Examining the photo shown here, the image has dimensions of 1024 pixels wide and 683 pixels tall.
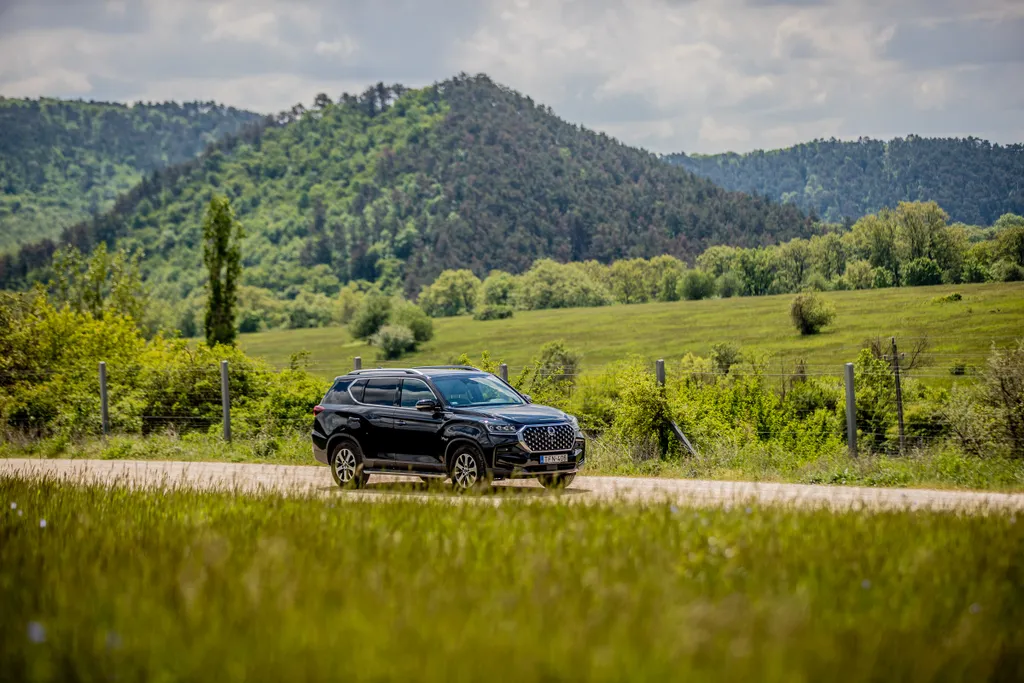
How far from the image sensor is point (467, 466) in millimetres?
16219

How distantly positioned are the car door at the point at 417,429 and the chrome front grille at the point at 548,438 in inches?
53.2

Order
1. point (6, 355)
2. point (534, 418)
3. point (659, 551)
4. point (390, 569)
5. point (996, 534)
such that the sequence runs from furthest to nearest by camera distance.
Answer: point (6, 355) < point (534, 418) < point (996, 534) < point (659, 551) < point (390, 569)

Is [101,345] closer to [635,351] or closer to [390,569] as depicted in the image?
[390,569]

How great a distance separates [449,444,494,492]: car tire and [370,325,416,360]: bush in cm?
11878

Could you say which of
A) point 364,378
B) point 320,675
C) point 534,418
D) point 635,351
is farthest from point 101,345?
point 635,351

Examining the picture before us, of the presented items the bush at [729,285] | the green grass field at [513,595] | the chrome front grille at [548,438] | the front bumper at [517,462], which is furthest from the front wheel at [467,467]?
the bush at [729,285]

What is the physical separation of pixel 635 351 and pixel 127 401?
306 feet

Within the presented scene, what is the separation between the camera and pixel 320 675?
4660 millimetres

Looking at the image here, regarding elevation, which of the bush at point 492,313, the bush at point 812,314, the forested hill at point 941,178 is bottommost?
the bush at point 812,314

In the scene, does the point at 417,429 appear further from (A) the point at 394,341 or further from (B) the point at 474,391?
(A) the point at 394,341

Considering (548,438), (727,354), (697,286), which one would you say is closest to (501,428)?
(548,438)

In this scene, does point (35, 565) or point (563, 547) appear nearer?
point (35, 565)

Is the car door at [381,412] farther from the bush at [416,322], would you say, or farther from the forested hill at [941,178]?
the bush at [416,322]

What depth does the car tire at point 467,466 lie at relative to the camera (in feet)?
52.5
